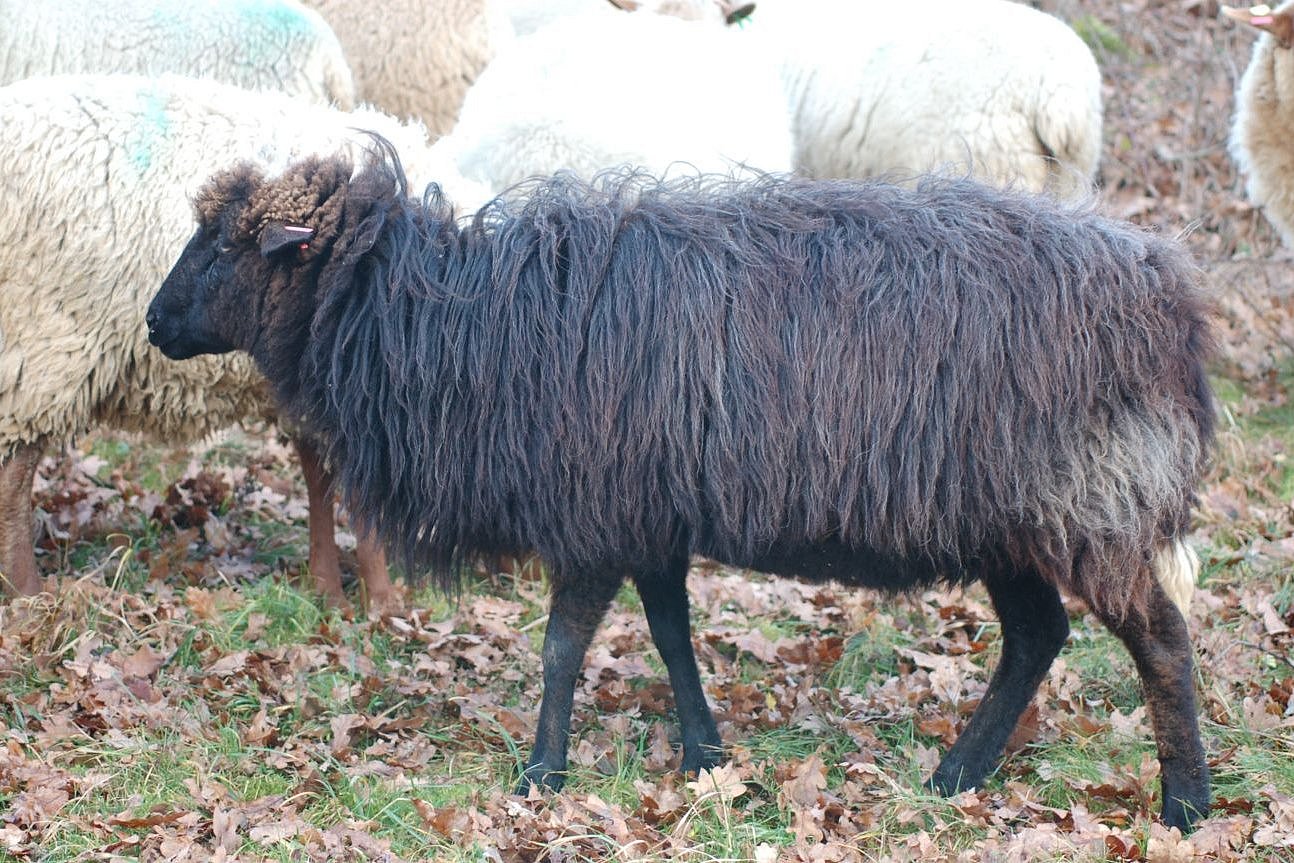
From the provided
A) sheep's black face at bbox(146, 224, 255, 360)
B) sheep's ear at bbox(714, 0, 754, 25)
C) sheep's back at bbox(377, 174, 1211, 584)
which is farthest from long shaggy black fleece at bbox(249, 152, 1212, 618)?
sheep's ear at bbox(714, 0, 754, 25)

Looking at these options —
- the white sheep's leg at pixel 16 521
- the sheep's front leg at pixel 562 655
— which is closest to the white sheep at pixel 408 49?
the white sheep's leg at pixel 16 521

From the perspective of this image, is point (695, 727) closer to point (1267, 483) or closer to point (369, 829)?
point (369, 829)

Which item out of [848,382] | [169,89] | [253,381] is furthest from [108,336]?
[848,382]

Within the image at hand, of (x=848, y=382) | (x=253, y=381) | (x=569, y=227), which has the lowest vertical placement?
(x=253, y=381)

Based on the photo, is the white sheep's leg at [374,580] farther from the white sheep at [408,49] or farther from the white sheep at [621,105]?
the white sheep at [408,49]

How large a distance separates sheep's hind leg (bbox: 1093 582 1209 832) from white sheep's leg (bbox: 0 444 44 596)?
154 inches

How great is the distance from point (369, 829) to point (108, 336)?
7.57ft

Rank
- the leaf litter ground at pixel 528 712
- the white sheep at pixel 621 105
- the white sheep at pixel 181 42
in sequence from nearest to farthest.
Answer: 1. the leaf litter ground at pixel 528 712
2. the white sheep at pixel 621 105
3. the white sheep at pixel 181 42

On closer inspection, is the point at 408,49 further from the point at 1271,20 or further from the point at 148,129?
the point at 1271,20

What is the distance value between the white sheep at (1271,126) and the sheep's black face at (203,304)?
5.16 metres

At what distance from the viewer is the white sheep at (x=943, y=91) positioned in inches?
297

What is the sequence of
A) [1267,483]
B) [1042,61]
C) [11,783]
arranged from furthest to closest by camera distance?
[1042,61] < [1267,483] < [11,783]

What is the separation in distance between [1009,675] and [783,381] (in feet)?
3.90

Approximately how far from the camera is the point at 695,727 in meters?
4.48
